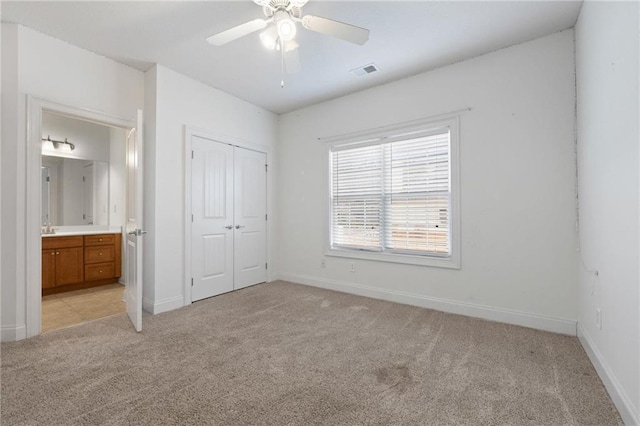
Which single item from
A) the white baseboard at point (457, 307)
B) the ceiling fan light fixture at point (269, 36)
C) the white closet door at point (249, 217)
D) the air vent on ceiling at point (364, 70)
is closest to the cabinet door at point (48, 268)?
the white closet door at point (249, 217)

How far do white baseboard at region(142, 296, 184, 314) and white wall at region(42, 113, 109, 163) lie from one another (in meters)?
2.90

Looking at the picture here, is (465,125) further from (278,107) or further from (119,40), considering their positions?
(119,40)

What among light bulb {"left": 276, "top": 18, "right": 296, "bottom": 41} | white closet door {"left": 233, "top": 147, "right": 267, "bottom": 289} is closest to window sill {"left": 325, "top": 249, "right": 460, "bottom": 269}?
white closet door {"left": 233, "top": 147, "right": 267, "bottom": 289}

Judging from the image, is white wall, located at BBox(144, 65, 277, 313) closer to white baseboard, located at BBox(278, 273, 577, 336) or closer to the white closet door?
the white closet door

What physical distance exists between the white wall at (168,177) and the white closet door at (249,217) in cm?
78

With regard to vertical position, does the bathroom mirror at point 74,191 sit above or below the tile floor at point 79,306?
above

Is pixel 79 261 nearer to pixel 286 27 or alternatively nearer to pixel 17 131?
pixel 17 131

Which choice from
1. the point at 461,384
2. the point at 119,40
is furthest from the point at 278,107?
the point at 461,384

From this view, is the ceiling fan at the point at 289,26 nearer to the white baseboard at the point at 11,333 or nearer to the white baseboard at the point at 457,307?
the white baseboard at the point at 457,307

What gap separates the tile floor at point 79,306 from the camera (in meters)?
3.06

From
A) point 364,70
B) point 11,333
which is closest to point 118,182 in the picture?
point 11,333

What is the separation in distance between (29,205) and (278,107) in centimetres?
311

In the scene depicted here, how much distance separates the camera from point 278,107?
178 inches

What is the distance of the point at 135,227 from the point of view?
2.88 meters
